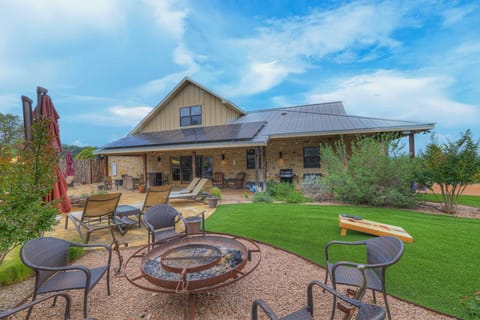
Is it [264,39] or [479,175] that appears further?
[264,39]

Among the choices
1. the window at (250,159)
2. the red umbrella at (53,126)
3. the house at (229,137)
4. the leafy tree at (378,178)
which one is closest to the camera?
the red umbrella at (53,126)

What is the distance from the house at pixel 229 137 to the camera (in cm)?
974

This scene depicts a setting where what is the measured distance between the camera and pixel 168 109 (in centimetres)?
1512

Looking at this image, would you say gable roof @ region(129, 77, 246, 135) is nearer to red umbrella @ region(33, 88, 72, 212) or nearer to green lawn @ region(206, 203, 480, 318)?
green lawn @ region(206, 203, 480, 318)

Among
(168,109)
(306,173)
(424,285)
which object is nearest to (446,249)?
(424,285)

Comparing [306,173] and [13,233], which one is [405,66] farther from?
[13,233]

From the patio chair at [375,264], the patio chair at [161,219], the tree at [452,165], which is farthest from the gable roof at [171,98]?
the patio chair at [375,264]

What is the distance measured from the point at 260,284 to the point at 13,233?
9.66 ft

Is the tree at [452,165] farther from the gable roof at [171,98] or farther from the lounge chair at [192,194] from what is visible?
the gable roof at [171,98]

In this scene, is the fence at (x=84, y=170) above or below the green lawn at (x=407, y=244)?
above

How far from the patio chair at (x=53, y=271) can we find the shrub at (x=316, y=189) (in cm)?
733

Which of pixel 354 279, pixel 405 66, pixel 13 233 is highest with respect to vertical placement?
pixel 405 66

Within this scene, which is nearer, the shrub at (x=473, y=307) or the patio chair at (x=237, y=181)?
the shrub at (x=473, y=307)

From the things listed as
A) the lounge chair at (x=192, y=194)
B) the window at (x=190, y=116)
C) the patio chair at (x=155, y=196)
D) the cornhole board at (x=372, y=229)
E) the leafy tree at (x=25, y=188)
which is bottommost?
the cornhole board at (x=372, y=229)
